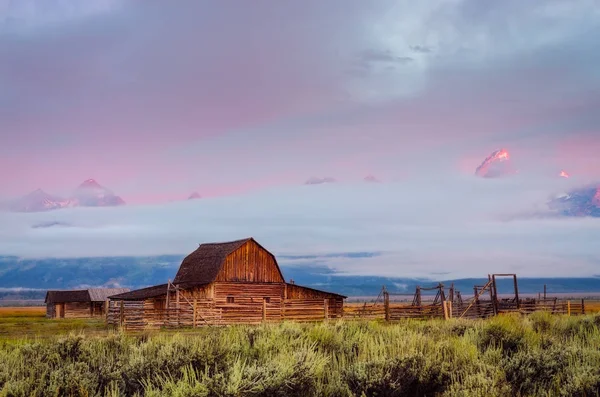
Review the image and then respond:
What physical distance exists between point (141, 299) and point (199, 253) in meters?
7.54

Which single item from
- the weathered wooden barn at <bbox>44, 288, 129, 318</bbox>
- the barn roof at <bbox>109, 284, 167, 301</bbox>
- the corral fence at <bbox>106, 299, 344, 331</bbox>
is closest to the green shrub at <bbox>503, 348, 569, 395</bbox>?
the corral fence at <bbox>106, 299, 344, 331</bbox>

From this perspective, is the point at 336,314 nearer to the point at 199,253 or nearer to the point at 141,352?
the point at 199,253

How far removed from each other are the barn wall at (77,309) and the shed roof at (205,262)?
2920 centimetres

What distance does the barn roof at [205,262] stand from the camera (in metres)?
40.4

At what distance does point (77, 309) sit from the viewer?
69250 mm

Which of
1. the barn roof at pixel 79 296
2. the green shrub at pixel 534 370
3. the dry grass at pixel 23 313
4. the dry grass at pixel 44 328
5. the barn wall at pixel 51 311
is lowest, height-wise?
the dry grass at pixel 23 313

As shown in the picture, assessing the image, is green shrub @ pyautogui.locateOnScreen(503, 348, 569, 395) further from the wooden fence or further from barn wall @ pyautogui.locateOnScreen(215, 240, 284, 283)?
barn wall @ pyautogui.locateOnScreen(215, 240, 284, 283)

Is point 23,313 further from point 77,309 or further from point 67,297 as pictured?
point 77,309

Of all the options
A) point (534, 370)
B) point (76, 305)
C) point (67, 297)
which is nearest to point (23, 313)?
point (67, 297)

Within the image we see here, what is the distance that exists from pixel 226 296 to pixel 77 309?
37.3m

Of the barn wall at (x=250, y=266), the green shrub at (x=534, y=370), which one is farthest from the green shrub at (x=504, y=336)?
the barn wall at (x=250, y=266)

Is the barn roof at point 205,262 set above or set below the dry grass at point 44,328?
above

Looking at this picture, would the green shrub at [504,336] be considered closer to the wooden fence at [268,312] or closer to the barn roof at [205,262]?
the wooden fence at [268,312]

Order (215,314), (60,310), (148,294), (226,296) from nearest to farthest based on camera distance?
(215,314) → (226,296) → (148,294) → (60,310)
